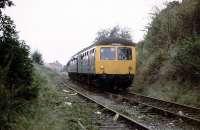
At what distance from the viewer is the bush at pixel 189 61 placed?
53.6ft

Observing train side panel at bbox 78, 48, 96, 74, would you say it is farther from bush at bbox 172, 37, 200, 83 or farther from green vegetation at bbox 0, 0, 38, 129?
green vegetation at bbox 0, 0, 38, 129

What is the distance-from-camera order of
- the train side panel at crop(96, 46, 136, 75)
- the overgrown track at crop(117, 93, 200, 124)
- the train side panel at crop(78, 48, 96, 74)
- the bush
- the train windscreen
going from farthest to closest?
the train side panel at crop(78, 48, 96, 74) → the train windscreen → the train side panel at crop(96, 46, 136, 75) → the bush → the overgrown track at crop(117, 93, 200, 124)

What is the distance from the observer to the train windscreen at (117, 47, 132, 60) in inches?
872

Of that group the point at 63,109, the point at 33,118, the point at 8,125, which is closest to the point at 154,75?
the point at 63,109

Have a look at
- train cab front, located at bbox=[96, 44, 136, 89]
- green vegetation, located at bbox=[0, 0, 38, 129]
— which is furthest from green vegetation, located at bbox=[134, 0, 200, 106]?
green vegetation, located at bbox=[0, 0, 38, 129]

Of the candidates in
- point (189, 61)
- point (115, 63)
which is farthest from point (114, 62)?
point (189, 61)

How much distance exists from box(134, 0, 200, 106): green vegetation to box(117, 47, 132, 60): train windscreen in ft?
6.29

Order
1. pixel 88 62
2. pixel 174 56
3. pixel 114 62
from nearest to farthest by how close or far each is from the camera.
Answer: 1. pixel 174 56
2. pixel 114 62
3. pixel 88 62

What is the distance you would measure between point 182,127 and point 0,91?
5.28 metres

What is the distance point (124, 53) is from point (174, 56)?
3.85m

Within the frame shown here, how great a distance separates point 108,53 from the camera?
2212cm

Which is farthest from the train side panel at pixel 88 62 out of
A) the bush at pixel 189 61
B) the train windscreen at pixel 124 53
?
the bush at pixel 189 61

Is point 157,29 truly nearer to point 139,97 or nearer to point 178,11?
point 178,11

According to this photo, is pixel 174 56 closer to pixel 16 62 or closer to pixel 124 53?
pixel 124 53
